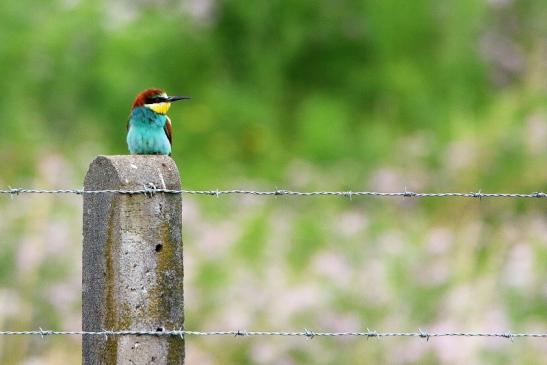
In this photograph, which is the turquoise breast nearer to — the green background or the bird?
the bird

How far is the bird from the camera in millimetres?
4496

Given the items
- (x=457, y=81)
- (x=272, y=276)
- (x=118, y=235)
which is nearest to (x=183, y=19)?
(x=457, y=81)

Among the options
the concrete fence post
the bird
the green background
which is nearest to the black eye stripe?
the bird

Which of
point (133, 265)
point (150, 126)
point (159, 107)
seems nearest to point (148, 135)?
point (150, 126)

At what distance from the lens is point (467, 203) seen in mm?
9570

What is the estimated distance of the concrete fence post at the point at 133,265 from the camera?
3.38 m

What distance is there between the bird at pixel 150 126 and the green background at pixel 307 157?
2022mm

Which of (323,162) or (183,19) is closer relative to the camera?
(323,162)

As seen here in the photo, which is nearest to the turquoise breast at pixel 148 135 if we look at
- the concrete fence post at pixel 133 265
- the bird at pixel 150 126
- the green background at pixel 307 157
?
the bird at pixel 150 126

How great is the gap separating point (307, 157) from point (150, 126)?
7.38m

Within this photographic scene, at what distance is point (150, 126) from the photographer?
4.53 metres

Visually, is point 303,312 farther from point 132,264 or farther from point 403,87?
point 403,87

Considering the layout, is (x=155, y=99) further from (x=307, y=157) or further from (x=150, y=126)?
(x=307, y=157)

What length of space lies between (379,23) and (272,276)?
20.4ft
